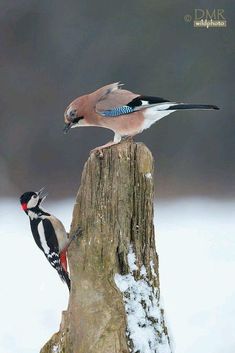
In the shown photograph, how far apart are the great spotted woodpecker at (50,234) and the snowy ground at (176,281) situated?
5.19 ft

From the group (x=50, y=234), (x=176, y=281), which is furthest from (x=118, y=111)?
(x=176, y=281)

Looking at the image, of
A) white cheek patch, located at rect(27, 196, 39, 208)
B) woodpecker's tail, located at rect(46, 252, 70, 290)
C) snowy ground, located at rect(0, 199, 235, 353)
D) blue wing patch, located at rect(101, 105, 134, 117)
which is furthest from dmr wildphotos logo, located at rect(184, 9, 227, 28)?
woodpecker's tail, located at rect(46, 252, 70, 290)

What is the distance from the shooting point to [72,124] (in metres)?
5.29

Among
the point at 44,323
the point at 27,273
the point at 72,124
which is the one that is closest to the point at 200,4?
the point at 27,273

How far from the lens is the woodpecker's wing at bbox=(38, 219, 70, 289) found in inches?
200

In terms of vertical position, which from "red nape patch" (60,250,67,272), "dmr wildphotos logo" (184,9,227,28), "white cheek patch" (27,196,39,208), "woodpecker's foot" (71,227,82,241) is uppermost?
"dmr wildphotos logo" (184,9,227,28)

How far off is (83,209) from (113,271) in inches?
15.0

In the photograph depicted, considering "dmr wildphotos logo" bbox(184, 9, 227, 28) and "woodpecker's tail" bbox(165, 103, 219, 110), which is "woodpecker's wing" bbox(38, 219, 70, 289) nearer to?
"woodpecker's tail" bbox(165, 103, 219, 110)

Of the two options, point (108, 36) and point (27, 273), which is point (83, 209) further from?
point (108, 36)

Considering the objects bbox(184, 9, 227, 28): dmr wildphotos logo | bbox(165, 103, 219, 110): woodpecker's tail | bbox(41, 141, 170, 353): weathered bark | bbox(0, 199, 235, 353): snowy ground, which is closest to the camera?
bbox(41, 141, 170, 353): weathered bark

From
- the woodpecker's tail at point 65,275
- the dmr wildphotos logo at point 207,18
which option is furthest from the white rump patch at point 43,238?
the dmr wildphotos logo at point 207,18

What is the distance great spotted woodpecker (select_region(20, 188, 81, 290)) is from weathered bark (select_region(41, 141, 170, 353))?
0.61 feet

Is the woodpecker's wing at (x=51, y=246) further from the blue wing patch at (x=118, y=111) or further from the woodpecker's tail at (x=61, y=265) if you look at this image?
the blue wing patch at (x=118, y=111)

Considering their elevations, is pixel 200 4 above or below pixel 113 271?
above
